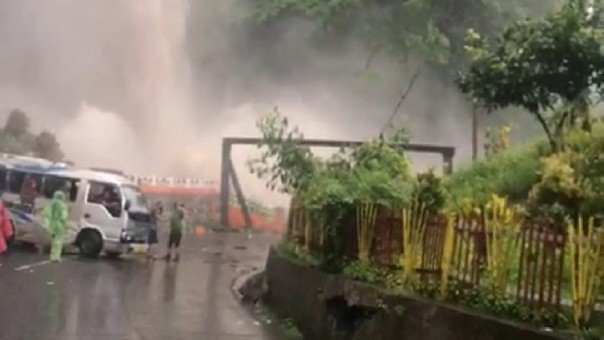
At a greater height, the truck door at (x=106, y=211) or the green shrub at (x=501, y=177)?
the green shrub at (x=501, y=177)

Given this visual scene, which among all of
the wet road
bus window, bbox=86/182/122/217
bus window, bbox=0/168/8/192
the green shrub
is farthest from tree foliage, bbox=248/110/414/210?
bus window, bbox=0/168/8/192

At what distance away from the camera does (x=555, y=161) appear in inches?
468

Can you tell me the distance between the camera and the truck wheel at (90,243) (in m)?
20.6

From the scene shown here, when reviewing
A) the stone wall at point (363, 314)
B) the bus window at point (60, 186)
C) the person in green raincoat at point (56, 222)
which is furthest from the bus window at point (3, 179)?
the stone wall at point (363, 314)

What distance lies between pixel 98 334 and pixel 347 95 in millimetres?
31598

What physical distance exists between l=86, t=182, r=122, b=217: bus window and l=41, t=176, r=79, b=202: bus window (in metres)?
0.36

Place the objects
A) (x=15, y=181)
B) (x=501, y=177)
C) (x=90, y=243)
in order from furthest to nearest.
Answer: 1. (x=15, y=181)
2. (x=90, y=243)
3. (x=501, y=177)

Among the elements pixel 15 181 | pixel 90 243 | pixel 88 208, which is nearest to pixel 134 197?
pixel 88 208

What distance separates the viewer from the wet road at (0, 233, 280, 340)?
33.8 ft

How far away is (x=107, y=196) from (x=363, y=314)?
12371mm

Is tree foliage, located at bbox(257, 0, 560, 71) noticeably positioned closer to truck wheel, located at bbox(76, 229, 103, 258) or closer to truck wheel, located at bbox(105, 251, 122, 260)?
truck wheel, located at bbox(105, 251, 122, 260)

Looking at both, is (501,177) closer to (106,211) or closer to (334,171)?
(334,171)

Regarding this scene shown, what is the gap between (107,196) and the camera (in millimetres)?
21000

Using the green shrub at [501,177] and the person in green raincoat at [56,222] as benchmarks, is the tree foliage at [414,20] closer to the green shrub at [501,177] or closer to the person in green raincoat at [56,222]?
the green shrub at [501,177]
